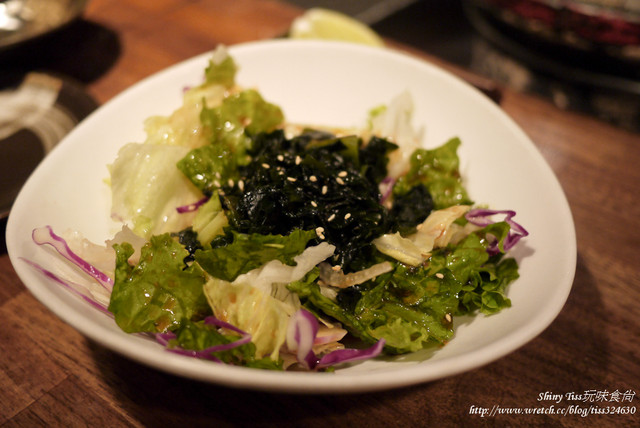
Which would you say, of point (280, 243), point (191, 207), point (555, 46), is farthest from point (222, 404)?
point (555, 46)

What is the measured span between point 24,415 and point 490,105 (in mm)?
2383

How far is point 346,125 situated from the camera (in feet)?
8.84

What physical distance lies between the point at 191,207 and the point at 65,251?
1.76ft

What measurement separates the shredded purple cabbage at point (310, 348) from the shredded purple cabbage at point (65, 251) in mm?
737

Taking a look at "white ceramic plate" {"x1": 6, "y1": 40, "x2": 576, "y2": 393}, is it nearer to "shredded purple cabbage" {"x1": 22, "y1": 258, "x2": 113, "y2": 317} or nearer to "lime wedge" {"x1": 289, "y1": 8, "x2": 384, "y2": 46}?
"shredded purple cabbage" {"x1": 22, "y1": 258, "x2": 113, "y2": 317}

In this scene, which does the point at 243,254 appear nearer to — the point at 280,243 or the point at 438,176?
the point at 280,243

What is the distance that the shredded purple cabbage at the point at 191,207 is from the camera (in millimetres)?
1987

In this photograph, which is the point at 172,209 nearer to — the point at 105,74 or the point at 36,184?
the point at 36,184

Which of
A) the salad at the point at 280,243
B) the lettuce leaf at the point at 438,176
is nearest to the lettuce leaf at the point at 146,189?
the salad at the point at 280,243

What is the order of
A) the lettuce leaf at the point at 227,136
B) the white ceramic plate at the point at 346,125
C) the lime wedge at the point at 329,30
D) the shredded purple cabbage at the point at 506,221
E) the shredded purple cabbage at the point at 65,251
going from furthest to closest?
the lime wedge at the point at 329,30, the lettuce leaf at the point at 227,136, the shredded purple cabbage at the point at 506,221, the shredded purple cabbage at the point at 65,251, the white ceramic plate at the point at 346,125

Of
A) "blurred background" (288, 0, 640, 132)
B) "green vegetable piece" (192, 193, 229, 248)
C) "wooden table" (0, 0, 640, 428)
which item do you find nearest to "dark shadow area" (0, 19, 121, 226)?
"wooden table" (0, 0, 640, 428)

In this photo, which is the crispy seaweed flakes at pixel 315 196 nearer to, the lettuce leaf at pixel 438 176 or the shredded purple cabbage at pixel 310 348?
the lettuce leaf at pixel 438 176

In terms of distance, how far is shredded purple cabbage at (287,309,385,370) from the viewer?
1490 mm

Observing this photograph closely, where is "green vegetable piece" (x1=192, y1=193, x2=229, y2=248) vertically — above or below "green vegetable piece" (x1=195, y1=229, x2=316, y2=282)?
below
